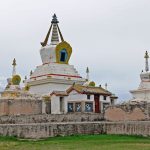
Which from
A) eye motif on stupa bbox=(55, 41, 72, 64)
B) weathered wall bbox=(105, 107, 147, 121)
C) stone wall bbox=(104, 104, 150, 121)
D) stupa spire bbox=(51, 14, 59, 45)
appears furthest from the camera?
stupa spire bbox=(51, 14, 59, 45)

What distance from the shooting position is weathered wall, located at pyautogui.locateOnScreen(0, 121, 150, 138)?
23.9m

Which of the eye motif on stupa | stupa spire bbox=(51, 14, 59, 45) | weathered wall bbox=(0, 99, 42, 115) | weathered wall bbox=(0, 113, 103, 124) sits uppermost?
stupa spire bbox=(51, 14, 59, 45)

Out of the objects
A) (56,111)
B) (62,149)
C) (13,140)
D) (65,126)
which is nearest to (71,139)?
(65,126)

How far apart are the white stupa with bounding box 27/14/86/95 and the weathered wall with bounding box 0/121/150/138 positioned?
27.2ft

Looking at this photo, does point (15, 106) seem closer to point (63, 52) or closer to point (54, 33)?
point (63, 52)

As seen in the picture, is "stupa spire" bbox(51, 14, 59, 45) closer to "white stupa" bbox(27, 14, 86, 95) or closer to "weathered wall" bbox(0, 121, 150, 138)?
"white stupa" bbox(27, 14, 86, 95)

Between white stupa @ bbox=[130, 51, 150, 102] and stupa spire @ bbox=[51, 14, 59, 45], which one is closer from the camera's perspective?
white stupa @ bbox=[130, 51, 150, 102]

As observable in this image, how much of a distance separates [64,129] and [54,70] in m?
9.88

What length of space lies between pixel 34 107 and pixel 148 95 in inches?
383

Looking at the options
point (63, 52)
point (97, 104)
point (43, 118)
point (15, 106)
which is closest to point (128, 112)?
point (97, 104)

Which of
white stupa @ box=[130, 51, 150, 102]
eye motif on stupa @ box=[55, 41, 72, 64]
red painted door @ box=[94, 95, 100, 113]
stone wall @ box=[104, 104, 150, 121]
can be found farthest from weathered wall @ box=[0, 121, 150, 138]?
eye motif on stupa @ box=[55, 41, 72, 64]

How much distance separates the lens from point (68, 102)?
103ft

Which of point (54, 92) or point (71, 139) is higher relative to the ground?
point (54, 92)

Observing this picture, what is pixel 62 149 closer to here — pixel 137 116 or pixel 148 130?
pixel 148 130
